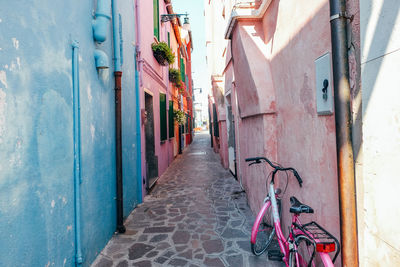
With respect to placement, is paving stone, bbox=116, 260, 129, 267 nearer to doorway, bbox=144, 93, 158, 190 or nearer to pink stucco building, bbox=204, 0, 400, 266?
pink stucco building, bbox=204, 0, 400, 266

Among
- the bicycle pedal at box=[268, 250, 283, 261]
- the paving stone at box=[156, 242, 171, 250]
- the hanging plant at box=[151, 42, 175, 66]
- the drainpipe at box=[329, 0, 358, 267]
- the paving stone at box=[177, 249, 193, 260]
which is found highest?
the hanging plant at box=[151, 42, 175, 66]

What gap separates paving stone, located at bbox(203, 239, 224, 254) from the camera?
3475 mm

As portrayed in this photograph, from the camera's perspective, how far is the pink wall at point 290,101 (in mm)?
2277

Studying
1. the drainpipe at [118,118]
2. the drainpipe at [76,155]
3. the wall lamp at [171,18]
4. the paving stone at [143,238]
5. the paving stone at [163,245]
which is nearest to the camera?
the drainpipe at [76,155]

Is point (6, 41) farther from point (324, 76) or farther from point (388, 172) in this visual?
point (388, 172)

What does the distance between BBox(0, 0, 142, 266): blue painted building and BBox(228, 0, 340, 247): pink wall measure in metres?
2.47

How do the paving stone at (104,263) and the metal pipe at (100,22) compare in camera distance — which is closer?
the paving stone at (104,263)

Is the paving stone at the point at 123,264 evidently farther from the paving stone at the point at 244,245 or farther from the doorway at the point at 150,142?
the doorway at the point at 150,142

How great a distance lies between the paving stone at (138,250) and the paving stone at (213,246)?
81 centimetres

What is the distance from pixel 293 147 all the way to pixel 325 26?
1498 mm

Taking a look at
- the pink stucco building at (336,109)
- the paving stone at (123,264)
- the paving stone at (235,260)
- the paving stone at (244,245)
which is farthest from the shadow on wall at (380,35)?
the paving stone at (123,264)

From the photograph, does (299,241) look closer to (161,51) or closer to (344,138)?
(344,138)

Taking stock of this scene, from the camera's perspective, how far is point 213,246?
3.59 metres

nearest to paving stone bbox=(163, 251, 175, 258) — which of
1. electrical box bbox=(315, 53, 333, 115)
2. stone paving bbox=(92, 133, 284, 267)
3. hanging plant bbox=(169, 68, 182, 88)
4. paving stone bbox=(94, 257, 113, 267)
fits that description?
stone paving bbox=(92, 133, 284, 267)
